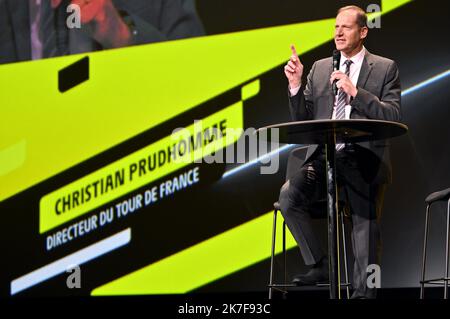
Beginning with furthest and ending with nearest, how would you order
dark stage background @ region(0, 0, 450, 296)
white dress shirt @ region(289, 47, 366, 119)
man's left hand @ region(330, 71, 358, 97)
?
dark stage background @ region(0, 0, 450, 296)
white dress shirt @ region(289, 47, 366, 119)
man's left hand @ region(330, 71, 358, 97)

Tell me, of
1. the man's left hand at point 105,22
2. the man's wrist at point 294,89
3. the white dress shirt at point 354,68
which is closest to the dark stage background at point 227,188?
the man's left hand at point 105,22

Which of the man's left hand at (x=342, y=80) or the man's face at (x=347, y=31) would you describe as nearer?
the man's left hand at (x=342, y=80)

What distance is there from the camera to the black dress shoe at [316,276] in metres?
3.42

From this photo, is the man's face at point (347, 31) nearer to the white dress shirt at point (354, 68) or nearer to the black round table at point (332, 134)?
the white dress shirt at point (354, 68)

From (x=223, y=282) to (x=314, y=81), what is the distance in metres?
1.64

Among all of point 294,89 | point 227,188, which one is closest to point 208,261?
point 227,188

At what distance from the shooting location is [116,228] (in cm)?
500

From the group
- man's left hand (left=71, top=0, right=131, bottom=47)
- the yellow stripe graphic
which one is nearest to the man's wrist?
the yellow stripe graphic

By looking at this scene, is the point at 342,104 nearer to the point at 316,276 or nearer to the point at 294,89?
the point at 294,89

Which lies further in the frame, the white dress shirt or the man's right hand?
the white dress shirt

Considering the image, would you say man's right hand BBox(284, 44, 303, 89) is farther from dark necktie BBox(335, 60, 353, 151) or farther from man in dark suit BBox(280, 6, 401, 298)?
dark necktie BBox(335, 60, 353, 151)

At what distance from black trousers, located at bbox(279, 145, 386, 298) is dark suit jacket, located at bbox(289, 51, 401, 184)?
0.07 ft

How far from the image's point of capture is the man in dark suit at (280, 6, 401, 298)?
3.33 meters

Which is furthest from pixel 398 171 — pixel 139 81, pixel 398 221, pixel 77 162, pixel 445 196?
pixel 77 162
